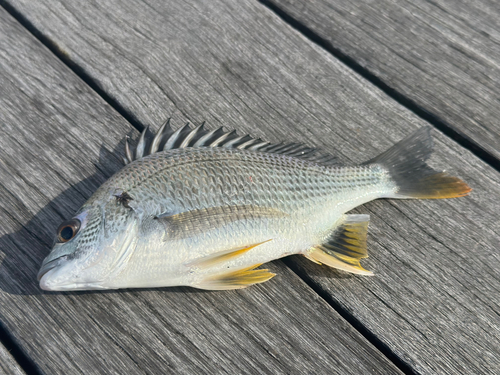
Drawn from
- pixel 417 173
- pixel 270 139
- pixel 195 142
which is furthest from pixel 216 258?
pixel 417 173

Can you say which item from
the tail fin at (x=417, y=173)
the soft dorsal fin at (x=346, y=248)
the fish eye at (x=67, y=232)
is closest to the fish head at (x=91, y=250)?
the fish eye at (x=67, y=232)

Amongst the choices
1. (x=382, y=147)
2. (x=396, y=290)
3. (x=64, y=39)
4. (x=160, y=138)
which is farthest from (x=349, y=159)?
(x=64, y=39)

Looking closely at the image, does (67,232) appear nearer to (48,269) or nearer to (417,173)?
(48,269)

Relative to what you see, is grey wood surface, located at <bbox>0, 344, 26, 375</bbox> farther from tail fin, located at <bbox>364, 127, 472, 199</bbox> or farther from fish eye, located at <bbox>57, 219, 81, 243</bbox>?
tail fin, located at <bbox>364, 127, 472, 199</bbox>

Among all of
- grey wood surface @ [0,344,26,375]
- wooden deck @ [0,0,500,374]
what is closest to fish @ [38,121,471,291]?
wooden deck @ [0,0,500,374]

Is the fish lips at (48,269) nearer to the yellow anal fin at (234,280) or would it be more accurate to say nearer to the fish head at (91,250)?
the fish head at (91,250)
